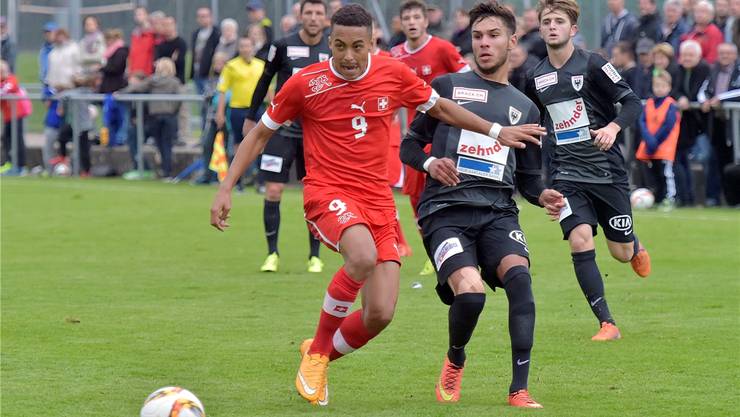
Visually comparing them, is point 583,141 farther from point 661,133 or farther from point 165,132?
point 165,132

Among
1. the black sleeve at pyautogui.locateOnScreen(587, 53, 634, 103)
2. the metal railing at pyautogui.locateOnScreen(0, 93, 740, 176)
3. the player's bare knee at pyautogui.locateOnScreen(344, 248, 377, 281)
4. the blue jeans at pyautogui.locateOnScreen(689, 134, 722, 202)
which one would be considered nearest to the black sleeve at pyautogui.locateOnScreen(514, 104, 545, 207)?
the player's bare knee at pyautogui.locateOnScreen(344, 248, 377, 281)

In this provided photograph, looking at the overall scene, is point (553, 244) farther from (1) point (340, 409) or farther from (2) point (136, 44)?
(2) point (136, 44)

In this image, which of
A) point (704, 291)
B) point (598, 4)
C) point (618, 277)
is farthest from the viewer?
point (598, 4)

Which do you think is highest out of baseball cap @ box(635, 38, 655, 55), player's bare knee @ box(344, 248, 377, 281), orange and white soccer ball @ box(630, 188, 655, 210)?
player's bare knee @ box(344, 248, 377, 281)

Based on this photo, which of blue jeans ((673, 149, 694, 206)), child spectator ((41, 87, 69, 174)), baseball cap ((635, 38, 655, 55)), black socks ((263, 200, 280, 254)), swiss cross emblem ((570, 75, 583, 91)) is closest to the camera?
swiss cross emblem ((570, 75, 583, 91))

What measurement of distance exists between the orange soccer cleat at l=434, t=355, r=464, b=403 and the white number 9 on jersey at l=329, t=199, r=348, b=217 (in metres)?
Answer: 0.95

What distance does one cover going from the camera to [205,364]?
8.11 metres

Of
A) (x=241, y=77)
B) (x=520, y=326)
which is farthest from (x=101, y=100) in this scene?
(x=520, y=326)

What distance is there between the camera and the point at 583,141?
358 inches

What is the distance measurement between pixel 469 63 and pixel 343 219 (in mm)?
9747

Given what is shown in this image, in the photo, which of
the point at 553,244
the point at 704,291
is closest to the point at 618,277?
the point at 704,291

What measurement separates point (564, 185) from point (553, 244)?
5.34 metres

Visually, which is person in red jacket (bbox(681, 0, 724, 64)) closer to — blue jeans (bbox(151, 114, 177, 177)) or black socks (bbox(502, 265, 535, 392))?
blue jeans (bbox(151, 114, 177, 177))

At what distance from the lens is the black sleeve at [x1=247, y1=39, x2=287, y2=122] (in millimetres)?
11742
